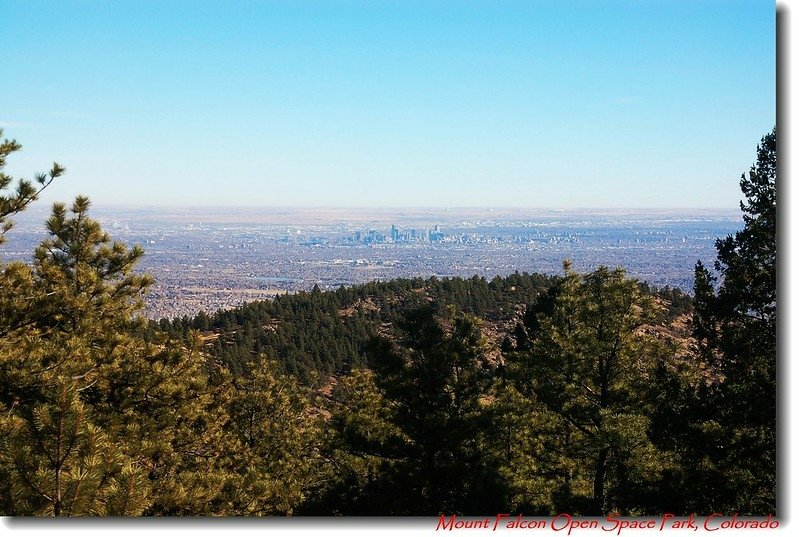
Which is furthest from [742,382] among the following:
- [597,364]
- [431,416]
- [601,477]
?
[431,416]

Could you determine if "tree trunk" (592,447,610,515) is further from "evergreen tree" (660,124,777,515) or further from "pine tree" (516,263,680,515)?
"evergreen tree" (660,124,777,515)

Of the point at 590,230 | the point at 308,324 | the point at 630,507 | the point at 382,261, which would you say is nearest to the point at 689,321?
the point at 630,507

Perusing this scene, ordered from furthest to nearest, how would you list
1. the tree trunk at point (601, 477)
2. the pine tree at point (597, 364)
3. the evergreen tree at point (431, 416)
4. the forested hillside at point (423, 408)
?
the pine tree at point (597, 364), the tree trunk at point (601, 477), the evergreen tree at point (431, 416), the forested hillside at point (423, 408)

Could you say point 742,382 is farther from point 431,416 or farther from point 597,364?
point 431,416

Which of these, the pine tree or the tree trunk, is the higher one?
the pine tree

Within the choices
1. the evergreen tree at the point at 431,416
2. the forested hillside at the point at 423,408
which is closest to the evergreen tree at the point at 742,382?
the forested hillside at the point at 423,408

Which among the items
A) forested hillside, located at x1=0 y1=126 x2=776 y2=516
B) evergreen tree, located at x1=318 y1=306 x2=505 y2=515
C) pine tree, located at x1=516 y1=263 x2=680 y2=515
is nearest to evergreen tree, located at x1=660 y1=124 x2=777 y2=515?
forested hillside, located at x1=0 y1=126 x2=776 y2=516

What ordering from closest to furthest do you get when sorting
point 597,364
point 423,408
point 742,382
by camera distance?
point 742,382 → point 423,408 → point 597,364

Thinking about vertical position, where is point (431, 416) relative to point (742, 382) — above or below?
below

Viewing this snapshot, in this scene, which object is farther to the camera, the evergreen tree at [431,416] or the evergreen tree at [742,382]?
the evergreen tree at [431,416]

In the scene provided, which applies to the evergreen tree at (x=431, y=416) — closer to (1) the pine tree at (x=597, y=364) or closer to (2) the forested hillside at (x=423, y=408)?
(2) the forested hillside at (x=423, y=408)
